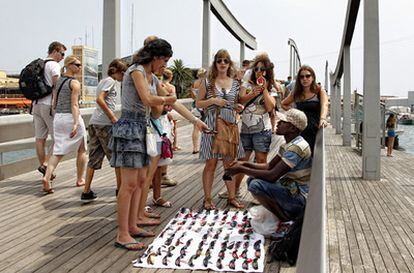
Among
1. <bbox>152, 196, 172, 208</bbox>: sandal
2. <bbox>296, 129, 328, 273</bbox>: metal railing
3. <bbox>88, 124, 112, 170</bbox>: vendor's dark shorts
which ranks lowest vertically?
<bbox>152, 196, 172, 208</bbox>: sandal

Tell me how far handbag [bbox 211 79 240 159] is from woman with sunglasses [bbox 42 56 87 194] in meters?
1.69

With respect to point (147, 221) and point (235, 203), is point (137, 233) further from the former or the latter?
point (235, 203)

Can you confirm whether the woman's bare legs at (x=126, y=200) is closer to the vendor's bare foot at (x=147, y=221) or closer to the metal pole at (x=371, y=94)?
the vendor's bare foot at (x=147, y=221)

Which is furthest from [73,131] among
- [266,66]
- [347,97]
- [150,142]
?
[347,97]

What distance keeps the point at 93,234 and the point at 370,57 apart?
533 centimetres

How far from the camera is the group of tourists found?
3398 mm

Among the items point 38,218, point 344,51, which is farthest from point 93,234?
point 344,51

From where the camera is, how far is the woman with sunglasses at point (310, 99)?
14.9 feet

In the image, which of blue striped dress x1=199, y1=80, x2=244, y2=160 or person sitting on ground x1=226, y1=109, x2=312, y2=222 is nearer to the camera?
person sitting on ground x1=226, y1=109, x2=312, y2=222

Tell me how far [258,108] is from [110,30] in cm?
329

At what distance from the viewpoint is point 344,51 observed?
13.9 metres

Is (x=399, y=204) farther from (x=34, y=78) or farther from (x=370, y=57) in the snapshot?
(x=34, y=78)

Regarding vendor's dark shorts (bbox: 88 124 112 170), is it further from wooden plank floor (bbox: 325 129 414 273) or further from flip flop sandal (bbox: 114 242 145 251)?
wooden plank floor (bbox: 325 129 414 273)

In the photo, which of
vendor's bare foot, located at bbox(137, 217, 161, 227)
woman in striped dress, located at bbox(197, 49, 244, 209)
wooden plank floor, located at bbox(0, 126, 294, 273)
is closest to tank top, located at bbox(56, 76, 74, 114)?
wooden plank floor, located at bbox(0, 126, 294, 273)
